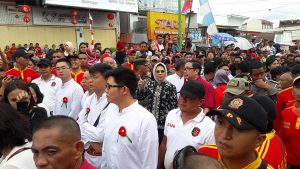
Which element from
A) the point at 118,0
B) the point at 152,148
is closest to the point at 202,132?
the point at 152,148

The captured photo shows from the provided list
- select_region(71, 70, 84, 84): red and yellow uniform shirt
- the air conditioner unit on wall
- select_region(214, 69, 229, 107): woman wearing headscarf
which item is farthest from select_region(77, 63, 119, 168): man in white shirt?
the air conditioner unit on wall

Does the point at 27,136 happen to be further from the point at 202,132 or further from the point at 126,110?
the point at 202,132

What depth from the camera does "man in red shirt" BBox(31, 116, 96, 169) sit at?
7.15 feet

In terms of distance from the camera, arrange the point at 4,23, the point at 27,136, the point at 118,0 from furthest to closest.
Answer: the point at 118,0
the point at 4,23
the point at 27,136

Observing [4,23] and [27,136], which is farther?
[4,23]

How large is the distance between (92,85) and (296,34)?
4674 cm

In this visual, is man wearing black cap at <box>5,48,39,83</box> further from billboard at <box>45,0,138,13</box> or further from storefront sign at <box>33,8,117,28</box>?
storefront sign at <box>33,8,117,28</box>

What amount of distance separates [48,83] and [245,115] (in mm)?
5189

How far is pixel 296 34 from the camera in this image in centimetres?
4641

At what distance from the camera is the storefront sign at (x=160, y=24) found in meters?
26.8

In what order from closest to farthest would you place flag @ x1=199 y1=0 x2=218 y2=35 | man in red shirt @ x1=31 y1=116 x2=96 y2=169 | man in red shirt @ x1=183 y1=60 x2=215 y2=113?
man in red shirt @ x1=31 y1=116 x2=96 y2=169 → man in red shirt @ x1=183 y1=60 x2=215 y2=113 → flag @ x1=199 y1=0 x2=218 y2=35

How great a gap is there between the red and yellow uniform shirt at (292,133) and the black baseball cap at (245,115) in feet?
6.34

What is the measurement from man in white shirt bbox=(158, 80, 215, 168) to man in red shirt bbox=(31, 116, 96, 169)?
1.43 meters

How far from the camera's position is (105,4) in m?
22.7
